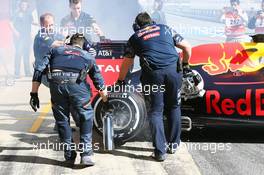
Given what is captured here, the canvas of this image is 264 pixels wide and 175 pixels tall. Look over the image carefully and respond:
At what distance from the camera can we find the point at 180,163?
611 cm

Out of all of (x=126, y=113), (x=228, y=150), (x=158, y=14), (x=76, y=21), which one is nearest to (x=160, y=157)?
(x=126, y=113)

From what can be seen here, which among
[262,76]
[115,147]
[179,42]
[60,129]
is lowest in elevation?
[115,147]

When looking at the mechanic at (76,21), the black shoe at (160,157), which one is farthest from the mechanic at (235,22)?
the black shoe at (160,157)

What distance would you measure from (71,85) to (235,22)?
10.8 meters

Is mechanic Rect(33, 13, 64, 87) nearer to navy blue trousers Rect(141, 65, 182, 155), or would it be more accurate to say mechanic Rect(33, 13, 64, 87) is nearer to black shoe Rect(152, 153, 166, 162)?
navy blue trousers Rect(141, 65, 182, 155)

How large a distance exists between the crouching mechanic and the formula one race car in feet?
2.08

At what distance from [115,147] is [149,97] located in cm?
87

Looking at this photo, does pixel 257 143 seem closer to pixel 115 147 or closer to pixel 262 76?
pixel 262 76

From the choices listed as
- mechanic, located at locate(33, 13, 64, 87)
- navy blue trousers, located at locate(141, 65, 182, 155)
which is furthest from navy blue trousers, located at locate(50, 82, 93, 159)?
mechanic, located at locate(33, 13, 64, 87)

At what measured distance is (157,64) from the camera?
20.5ft

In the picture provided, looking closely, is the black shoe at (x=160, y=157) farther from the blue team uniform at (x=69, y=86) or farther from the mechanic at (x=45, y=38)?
the mechanic at (x=45, y=38)

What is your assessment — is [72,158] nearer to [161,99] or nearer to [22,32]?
[161,99]

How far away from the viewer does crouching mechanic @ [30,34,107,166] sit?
6.02 metres

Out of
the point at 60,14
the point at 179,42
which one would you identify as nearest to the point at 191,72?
the point at 179,42
